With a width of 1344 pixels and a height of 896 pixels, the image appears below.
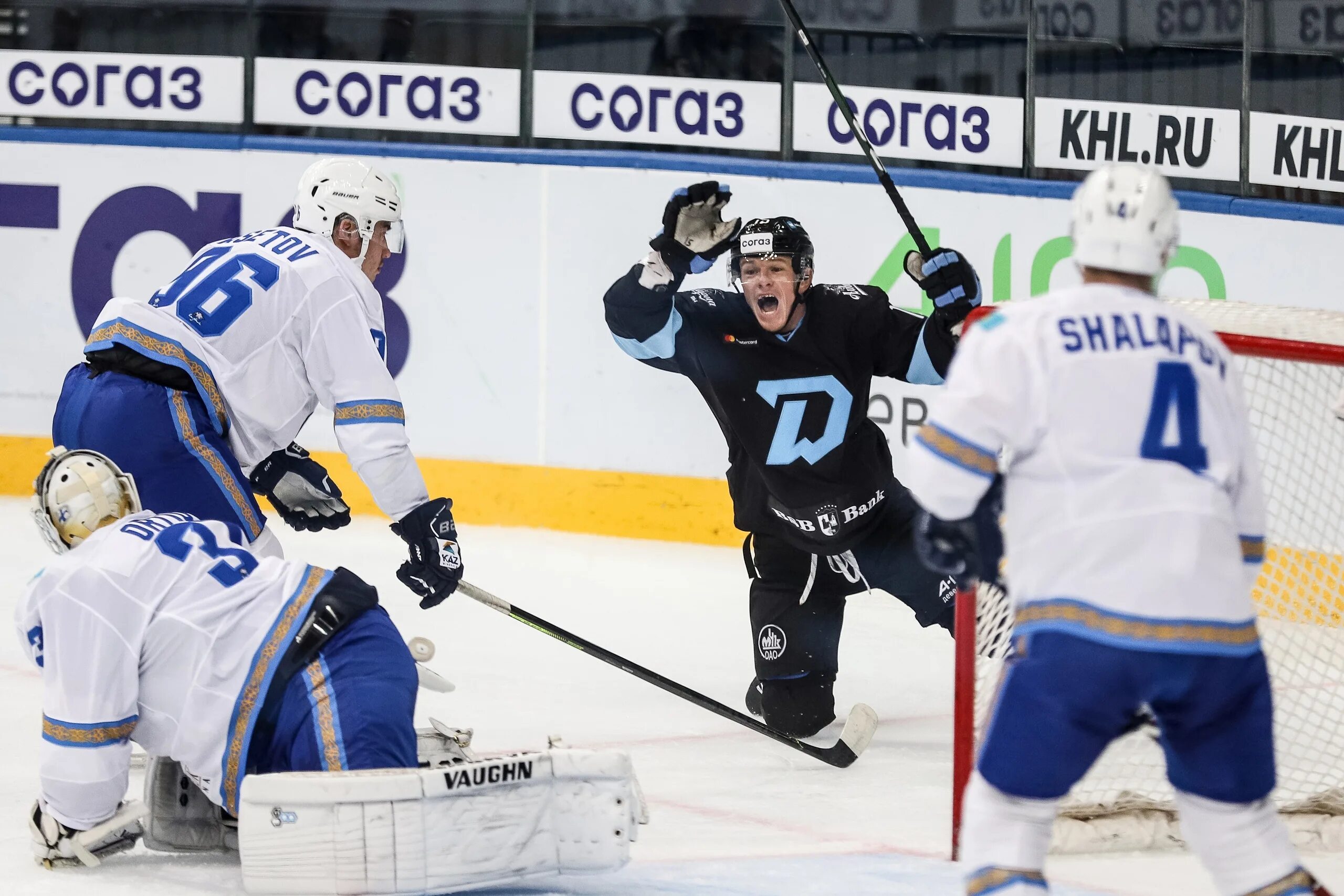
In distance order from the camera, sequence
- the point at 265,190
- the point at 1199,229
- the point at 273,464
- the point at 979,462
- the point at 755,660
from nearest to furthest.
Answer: the point at 979,462 < the point at 273,464 < the point at 755,660 < the point at 1199,229 < the point at 265,190

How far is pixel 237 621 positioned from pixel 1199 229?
149 inches

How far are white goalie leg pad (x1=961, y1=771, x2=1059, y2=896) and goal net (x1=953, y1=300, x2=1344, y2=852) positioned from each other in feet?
0.90

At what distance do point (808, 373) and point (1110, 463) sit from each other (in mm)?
Answer: 1819

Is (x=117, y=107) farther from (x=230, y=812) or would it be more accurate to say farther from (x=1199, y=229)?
(x=230, y=812)

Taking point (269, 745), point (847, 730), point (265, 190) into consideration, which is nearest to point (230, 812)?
point (269, 745)

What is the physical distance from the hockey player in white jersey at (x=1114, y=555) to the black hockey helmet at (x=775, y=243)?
1661 millimetres

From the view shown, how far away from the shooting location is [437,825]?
246 cm

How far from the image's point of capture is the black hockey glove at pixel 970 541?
2.16 m

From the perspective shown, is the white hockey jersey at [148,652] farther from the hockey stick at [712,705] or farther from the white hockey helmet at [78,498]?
the hockey stick at [712,705]

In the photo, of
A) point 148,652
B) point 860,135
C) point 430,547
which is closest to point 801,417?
point 860,135

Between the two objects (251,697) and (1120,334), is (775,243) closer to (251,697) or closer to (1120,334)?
(251,697)

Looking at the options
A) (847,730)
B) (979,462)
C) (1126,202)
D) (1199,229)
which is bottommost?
(847,730)

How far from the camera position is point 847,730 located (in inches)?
144

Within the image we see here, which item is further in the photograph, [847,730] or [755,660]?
[755,660]
